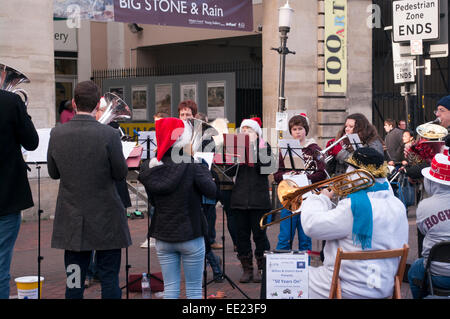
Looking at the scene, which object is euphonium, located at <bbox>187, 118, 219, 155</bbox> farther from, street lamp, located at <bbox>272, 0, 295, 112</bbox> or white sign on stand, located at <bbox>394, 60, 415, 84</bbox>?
street lamp, located at <bbox>272, 0, 295, 112</bbox>

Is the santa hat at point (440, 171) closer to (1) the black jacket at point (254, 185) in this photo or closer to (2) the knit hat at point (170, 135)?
(2) the knit hat at point (170, 135)

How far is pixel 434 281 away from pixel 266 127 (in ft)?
33.9

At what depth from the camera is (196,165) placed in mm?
5184

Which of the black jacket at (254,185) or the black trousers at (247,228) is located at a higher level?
the black jacket at (254,185)

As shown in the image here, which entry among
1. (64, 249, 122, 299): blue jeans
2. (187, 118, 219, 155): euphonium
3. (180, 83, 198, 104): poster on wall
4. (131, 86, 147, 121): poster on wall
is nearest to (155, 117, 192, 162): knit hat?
(187, 118, 219, 155): euphonium

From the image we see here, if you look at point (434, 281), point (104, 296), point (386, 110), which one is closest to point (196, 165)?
point (104, 296)

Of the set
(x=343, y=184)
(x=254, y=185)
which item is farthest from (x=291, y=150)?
(x=343, y=184)

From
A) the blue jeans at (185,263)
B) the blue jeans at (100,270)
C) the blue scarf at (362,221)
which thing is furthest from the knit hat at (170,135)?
the blue scarf at (362,221)

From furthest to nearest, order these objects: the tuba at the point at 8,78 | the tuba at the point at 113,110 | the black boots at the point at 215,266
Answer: the black boots at the point at 215,266 < the tuba at the point at 113,110 < the tuba at the point at 8,78

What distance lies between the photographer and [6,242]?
520 centimetres

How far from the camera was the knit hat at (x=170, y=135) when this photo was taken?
5.13 meters

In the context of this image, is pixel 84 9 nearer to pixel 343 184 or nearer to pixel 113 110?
pixel 113 110

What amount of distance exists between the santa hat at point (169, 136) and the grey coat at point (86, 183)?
0.30 meters

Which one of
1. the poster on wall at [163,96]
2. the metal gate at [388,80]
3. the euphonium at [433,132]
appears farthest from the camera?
the poster on wall at [163,96]
